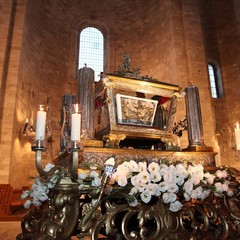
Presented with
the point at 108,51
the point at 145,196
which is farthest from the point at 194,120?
the point at 108,51

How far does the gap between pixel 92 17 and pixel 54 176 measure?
10639mm

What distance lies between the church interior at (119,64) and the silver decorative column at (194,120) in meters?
0.02

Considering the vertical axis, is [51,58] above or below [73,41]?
below

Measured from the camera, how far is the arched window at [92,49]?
34.7 ft

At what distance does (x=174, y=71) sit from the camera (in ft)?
28.7

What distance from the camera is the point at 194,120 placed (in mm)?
4055

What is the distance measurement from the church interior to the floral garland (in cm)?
122

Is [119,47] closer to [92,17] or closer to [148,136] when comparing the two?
[92,17]

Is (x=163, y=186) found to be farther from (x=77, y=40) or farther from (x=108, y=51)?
(x=77, y=40)

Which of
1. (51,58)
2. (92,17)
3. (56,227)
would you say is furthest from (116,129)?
(92,17)

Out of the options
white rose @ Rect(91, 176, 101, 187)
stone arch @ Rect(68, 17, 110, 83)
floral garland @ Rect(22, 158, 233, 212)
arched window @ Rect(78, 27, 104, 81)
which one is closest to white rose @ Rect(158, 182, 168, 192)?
floral garland @ Rect(22, 158, 233, 212)

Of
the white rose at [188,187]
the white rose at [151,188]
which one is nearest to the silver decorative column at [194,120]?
the white rose at [188,187]

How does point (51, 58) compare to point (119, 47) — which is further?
point (119, 47)

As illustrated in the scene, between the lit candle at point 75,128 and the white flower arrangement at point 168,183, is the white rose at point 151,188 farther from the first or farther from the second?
the lit candle at point 75,128
